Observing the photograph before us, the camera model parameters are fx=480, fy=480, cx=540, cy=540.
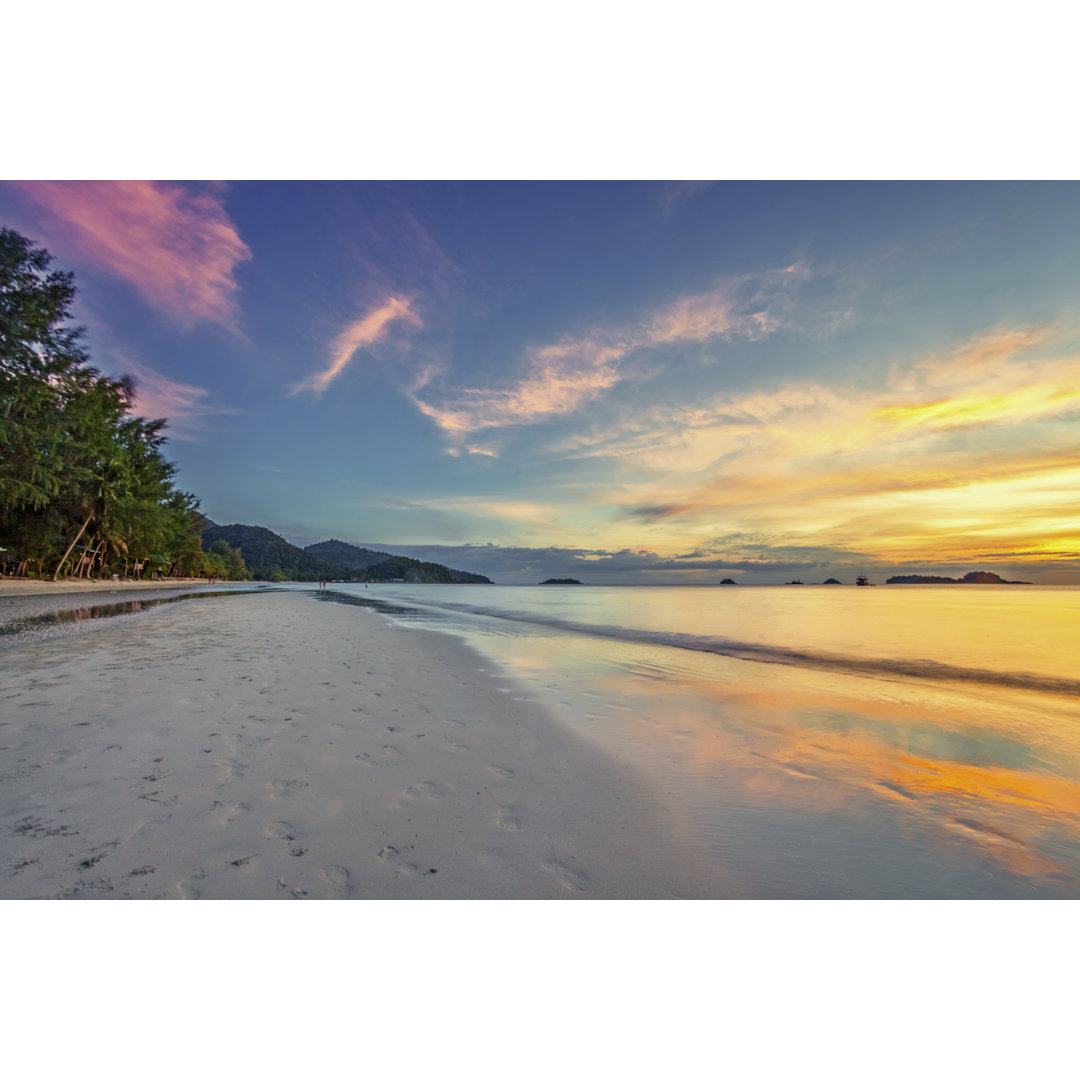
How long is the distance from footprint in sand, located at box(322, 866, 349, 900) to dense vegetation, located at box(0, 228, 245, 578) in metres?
35.6

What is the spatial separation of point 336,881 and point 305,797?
1.23 meters

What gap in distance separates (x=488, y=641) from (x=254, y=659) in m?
7.97

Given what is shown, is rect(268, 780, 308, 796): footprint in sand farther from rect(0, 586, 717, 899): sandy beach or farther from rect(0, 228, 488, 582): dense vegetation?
rect(0, 228, 488, 582): dense vegetation

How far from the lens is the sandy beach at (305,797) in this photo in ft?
9.29

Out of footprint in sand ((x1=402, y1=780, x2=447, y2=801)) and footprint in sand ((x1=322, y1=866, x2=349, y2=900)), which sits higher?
footprint in sand ((x1=322, y1=866, x2=349, y2=900))

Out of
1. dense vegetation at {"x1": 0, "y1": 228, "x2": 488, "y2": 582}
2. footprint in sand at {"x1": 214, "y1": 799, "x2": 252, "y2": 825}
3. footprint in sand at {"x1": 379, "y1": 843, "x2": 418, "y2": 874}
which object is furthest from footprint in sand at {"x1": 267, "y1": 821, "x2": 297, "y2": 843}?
dense vegetation at {"x1": 0, "y1": 228, "x2": 488, "y2": 582}

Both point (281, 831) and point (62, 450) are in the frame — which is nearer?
point (281, 831)

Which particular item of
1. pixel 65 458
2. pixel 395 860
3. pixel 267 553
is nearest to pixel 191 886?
pixel 395 860

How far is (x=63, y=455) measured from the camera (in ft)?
114

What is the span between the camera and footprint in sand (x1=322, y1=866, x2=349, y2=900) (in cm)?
271

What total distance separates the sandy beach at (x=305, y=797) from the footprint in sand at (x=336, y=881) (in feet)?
0.03

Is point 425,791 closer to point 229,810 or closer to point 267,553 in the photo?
point 229,810

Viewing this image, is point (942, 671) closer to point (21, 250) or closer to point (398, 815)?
point (398, 815)
